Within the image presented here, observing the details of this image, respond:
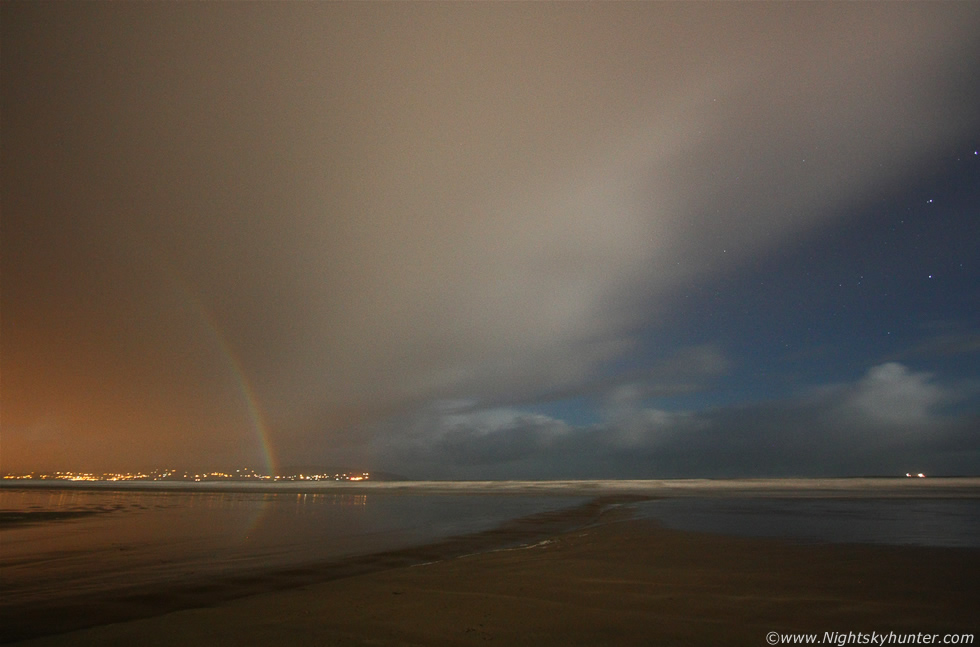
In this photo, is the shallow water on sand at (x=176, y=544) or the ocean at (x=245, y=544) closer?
the ocean at (x=245, y=544)

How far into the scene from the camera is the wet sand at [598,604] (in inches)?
281

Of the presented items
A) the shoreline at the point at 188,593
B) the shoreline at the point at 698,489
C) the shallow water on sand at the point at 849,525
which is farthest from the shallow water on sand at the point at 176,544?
the shoreline at the point at 698,489

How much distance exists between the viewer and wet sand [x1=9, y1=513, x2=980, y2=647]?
7.12 meters

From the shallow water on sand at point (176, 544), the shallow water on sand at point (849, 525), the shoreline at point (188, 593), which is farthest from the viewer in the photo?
the shallow water on sand at point (849, 525)

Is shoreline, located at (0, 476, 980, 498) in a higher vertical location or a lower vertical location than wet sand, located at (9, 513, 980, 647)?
lower

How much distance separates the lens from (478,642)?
6.80 meters

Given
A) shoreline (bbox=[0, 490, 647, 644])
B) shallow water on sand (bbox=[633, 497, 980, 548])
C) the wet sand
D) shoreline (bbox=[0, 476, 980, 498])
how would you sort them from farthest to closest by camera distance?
shoreline (bbox=[0, 476, 980, 498]), shallow water on sand (bbox=[633, 497, 980, 548]), shoreline (bbox=[0, 490, 647, 644]), the wet sand

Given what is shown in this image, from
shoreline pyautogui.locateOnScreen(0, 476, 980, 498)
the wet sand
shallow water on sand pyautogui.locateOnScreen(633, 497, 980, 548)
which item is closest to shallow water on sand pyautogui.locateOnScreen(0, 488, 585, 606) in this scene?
the wet sand

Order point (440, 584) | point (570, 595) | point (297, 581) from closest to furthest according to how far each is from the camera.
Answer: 1. point (570, 595)
2. point (440, 584)
3. point (297, 581)

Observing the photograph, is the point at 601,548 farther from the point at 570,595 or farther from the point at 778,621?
the point at 778,621

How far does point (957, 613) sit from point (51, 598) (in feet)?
50.0

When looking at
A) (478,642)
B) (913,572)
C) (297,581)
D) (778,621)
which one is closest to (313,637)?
(478,642)

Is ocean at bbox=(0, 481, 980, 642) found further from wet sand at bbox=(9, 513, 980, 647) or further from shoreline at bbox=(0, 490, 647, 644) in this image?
wet sand at bbox=(9, 513, 980, 647)

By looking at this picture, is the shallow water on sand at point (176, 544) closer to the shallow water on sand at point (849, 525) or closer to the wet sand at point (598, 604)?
the wet sand at point (598, 604)
